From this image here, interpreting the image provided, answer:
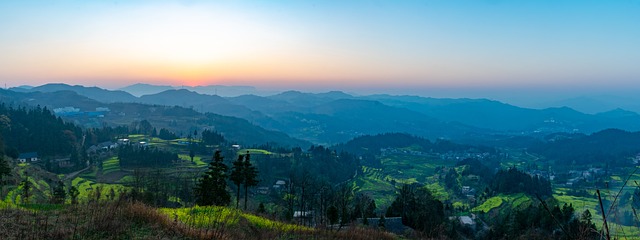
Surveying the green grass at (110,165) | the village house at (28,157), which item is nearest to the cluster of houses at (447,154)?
the green grass at (110,165)

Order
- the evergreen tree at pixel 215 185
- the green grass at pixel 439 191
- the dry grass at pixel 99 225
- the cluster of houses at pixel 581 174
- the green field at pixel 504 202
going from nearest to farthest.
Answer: the dry grass at pixel 99 225 → the evergreen tree at pixel 215 185 → the green field at pixel 504 202 → the green grass at pixel 439 191 → the cluster of houses at pixel 581 174

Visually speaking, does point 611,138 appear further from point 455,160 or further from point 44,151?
point 44,151

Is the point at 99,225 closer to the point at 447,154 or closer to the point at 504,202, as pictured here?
the point at 504,202

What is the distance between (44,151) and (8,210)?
310 feet

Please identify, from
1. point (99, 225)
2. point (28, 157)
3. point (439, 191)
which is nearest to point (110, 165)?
point (28, 157)

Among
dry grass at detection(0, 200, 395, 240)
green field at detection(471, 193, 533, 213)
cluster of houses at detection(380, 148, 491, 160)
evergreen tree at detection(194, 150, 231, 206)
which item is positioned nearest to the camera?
dry grass at detection(0, 200, 395, 240)

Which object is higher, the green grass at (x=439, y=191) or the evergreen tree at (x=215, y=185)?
the evergreen tree at (x=215, y=185)

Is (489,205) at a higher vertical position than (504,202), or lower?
lower

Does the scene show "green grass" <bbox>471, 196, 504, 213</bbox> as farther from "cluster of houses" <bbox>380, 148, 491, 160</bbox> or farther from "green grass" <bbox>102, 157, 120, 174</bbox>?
"cluster of houses" <bbox>380, 148, 491, 160</bbox>

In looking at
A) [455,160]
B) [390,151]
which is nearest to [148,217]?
[455,160]

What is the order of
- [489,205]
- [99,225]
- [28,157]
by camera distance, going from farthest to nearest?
[28,157]
[489,205]
[99,225]

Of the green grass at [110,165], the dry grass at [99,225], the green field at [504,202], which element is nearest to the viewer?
the dry grass at [99,225]

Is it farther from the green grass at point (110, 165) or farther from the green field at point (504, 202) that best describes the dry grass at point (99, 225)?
the green grass at point (110, 165)

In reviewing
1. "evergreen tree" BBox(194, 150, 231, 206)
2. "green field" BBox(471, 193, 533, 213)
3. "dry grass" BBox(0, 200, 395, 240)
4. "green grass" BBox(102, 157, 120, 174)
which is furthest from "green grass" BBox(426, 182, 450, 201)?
"dry grass" BBox(0, 200, 395, 240)
